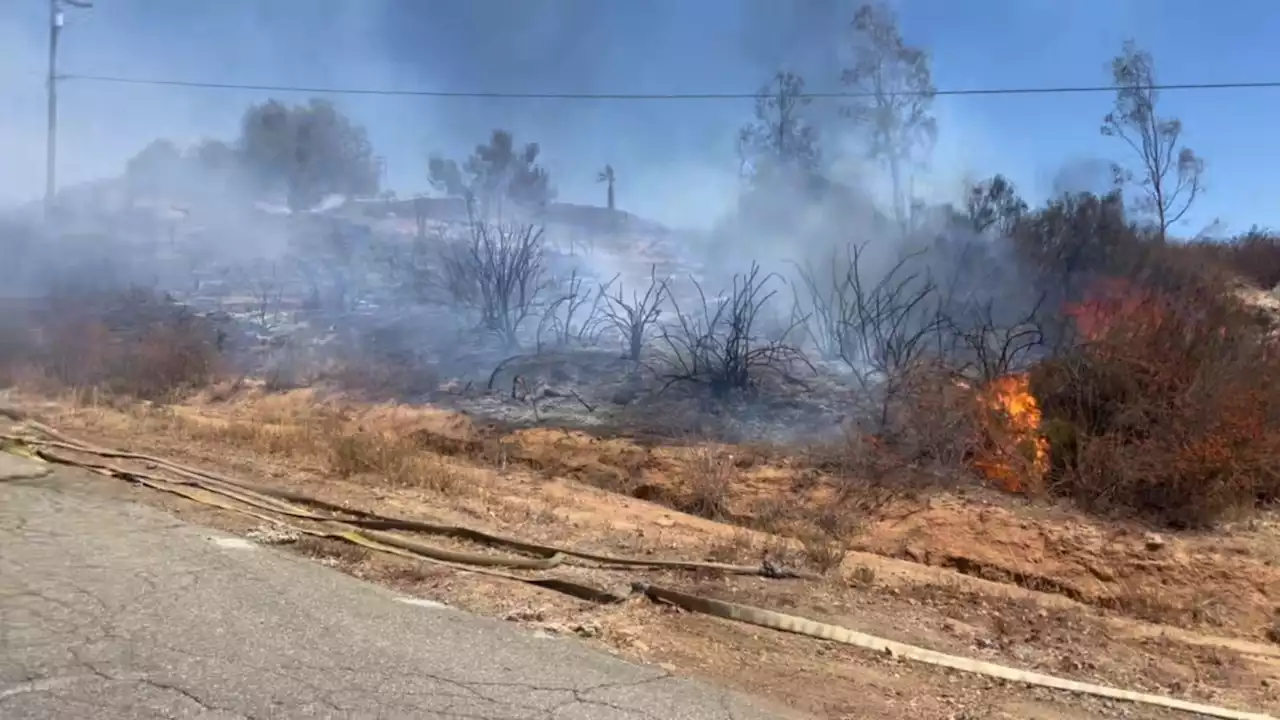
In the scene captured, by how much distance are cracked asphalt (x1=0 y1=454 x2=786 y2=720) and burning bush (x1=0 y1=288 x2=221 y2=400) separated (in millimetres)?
10935

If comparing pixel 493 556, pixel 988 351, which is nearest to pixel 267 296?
pixel 988 351

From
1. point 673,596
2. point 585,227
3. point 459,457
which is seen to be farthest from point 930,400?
point 585,227

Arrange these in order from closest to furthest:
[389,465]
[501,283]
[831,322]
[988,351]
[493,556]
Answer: [493,556] < [389,465] < [988,351] < [831,322] < [501,283]

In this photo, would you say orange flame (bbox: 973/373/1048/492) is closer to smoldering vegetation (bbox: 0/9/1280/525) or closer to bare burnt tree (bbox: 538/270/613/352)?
smoldering vegetation (bbox: 0/9/1280/525)

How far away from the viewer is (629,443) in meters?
11.9

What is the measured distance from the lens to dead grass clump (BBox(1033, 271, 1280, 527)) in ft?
31.1

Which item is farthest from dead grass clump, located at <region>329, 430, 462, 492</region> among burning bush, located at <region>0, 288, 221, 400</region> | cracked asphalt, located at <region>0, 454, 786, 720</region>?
burning bush, located at <region>0, 288, 221, 400</region>

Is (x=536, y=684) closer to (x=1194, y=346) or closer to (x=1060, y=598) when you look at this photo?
(x=1060, y=598)

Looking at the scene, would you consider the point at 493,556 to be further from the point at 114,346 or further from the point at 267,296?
the point at 267,296

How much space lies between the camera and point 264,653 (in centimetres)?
428

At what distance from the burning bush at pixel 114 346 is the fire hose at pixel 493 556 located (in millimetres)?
6286

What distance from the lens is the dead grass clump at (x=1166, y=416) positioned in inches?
373

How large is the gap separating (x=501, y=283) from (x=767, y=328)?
5267mm

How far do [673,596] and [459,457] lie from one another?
22.2 feet
